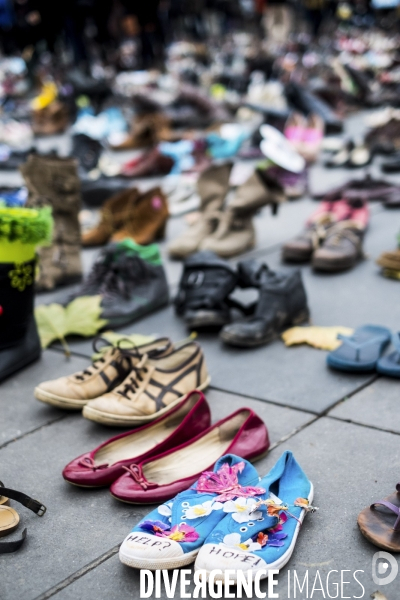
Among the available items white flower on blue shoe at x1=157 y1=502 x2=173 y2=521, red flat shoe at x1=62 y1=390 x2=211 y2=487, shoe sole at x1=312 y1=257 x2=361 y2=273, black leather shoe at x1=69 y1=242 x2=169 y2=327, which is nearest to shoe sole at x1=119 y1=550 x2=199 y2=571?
white flower on blue shoe at x1=157 y1=502 x2=173 y2=521

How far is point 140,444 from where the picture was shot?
2.20 meters

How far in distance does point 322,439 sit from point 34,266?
1.26 metres

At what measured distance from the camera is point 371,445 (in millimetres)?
2152

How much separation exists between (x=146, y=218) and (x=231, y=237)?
24.0 inches

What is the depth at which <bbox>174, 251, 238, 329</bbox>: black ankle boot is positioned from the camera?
309 centimetres

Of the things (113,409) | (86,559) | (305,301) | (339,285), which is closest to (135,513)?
(86,559)

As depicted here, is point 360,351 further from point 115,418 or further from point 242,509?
point 242,509

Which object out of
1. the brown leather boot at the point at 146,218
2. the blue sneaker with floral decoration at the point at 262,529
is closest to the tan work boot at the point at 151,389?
the blue sneaker with floral decoration at the point at 262,529

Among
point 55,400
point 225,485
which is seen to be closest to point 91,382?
point 55,400

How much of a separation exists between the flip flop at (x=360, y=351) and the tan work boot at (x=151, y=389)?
47 cm

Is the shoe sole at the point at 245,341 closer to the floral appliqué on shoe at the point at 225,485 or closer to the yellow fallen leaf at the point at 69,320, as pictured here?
the yellow fallen leaf at the point at 69,320

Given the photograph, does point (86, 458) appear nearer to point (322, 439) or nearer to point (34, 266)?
point (322, 439)

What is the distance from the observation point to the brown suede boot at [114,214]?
438 centimetres

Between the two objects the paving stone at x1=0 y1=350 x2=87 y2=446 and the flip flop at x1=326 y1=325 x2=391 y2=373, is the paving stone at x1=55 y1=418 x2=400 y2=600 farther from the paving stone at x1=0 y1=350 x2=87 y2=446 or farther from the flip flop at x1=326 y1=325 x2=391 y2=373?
the paving stone at x1=0 y1=350 x2=87 y2=446
